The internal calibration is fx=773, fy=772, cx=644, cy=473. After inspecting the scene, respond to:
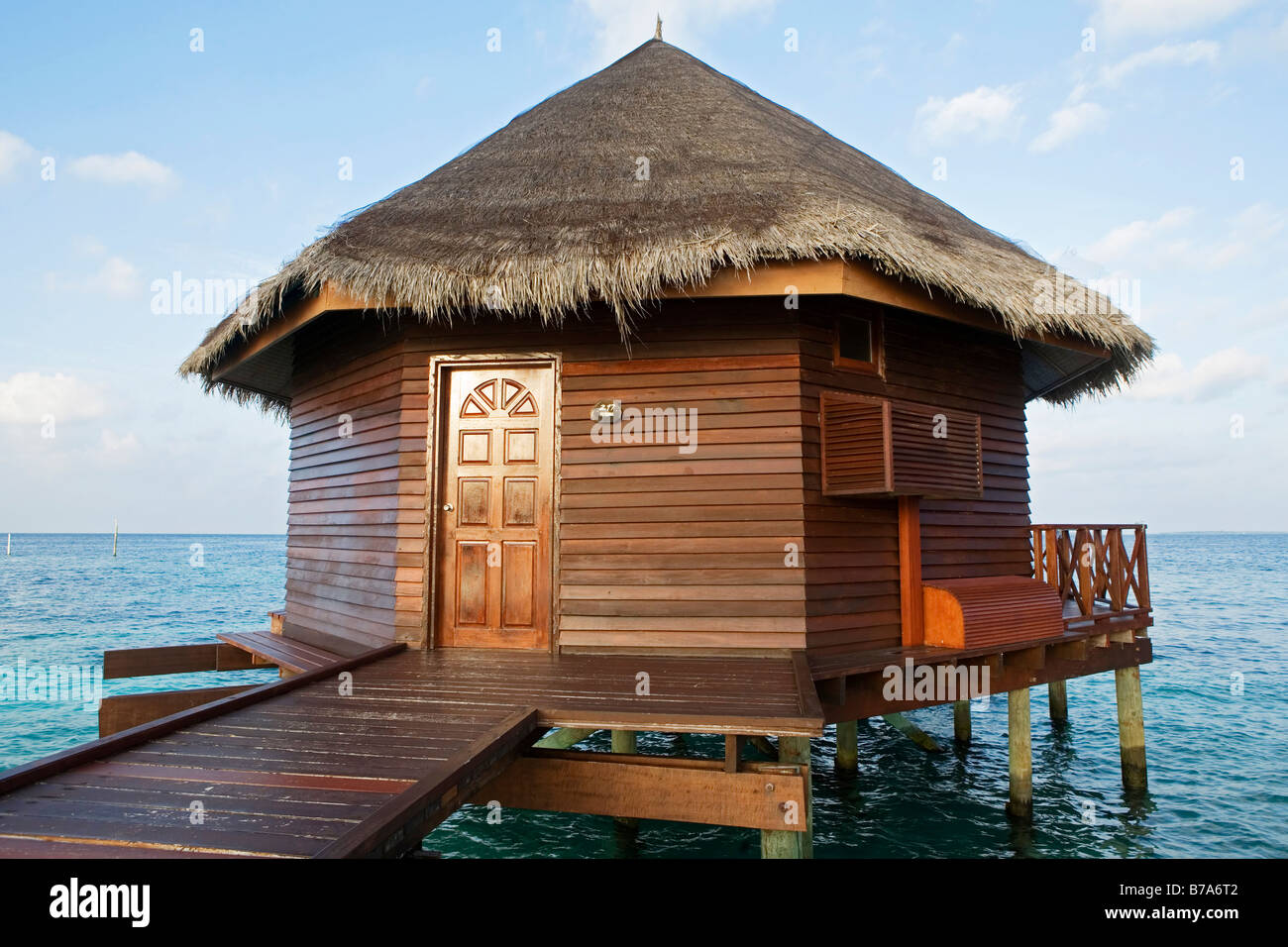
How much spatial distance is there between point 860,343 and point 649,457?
6.77 feet

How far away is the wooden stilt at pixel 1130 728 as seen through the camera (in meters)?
8.23

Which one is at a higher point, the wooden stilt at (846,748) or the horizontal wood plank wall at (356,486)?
the horizontal wood plank wall at (356,486)

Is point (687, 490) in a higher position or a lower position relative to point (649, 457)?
lower

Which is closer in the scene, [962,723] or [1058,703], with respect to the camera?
[962,723]

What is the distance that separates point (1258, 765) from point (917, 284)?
9.48 metres

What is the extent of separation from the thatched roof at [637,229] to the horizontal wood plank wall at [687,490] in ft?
1.75

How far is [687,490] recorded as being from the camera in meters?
5.86

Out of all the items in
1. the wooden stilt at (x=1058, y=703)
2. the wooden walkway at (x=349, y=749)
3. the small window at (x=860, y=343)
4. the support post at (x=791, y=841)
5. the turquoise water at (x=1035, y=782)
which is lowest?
the turquoise water at (x=1035, y=782)

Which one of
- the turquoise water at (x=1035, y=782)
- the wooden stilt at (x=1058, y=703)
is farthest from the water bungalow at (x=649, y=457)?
the wooden stilt at (x=1058, y=703)

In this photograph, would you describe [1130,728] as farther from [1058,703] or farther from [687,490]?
[687,490]

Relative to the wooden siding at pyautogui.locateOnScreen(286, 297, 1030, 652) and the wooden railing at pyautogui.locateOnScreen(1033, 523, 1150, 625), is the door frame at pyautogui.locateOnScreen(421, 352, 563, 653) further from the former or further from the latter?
the wooden railing at pyautogui.locateOnScreen(1033, 523, 1150, 625)

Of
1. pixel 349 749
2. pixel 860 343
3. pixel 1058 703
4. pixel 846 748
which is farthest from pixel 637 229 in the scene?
pixel 1058 703

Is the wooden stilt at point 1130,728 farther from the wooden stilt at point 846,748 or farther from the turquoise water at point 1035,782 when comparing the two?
the wooden stilt at point 846,748

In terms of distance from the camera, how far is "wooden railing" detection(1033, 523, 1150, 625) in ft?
25.3
